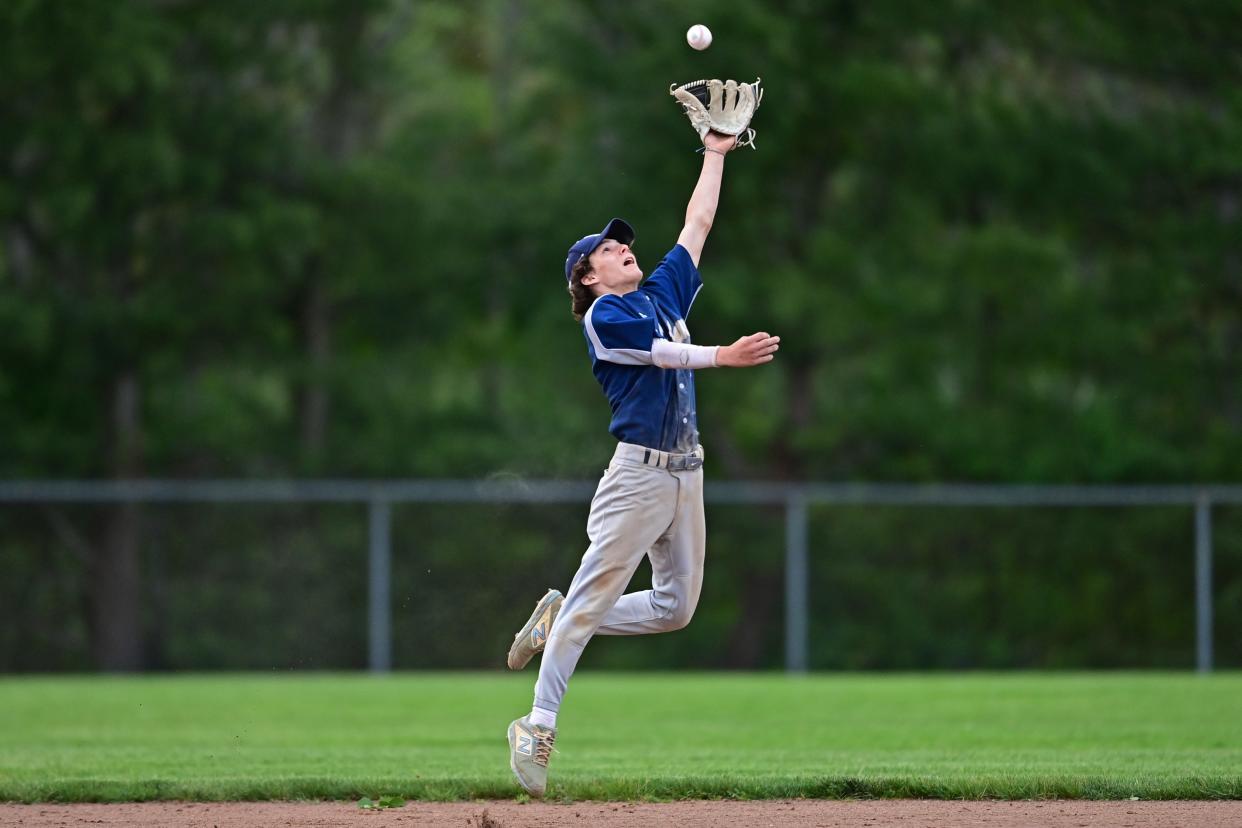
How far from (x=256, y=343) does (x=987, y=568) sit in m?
10.5

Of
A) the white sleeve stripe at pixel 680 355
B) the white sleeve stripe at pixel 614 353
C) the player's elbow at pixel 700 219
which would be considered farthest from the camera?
the player's elbow at pixel 700 219

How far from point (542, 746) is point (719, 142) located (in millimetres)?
2669

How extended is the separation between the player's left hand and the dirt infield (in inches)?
109

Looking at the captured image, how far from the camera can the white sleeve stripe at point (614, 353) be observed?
682cm

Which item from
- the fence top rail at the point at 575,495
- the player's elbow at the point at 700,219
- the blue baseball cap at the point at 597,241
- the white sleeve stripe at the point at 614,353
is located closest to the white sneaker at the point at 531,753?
the white sleeve stripe at the point at 614,353

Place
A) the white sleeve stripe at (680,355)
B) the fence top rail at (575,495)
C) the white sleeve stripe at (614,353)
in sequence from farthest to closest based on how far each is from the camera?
the fence top rail at (575,495)
the white sleeve stripe at (614,353)
the white sleeve stripe at (680,355)

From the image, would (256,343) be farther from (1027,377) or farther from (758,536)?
(1027,377)

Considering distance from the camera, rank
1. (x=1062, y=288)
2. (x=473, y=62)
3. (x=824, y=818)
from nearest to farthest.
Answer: (x=824, y=818) < (x=1062, y=288) < (x=473, y=62)

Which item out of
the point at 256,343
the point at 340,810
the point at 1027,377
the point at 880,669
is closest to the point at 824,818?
the point at 340,810

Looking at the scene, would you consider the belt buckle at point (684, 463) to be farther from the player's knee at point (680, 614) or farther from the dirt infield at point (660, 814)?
the dirt infield at point (660, 814)

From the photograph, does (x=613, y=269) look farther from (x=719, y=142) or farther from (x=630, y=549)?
(x=630, y=549)

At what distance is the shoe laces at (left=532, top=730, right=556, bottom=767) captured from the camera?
6.87 meters

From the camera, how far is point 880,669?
1981cm

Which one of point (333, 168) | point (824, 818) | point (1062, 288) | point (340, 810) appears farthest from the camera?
point (333, 168)
